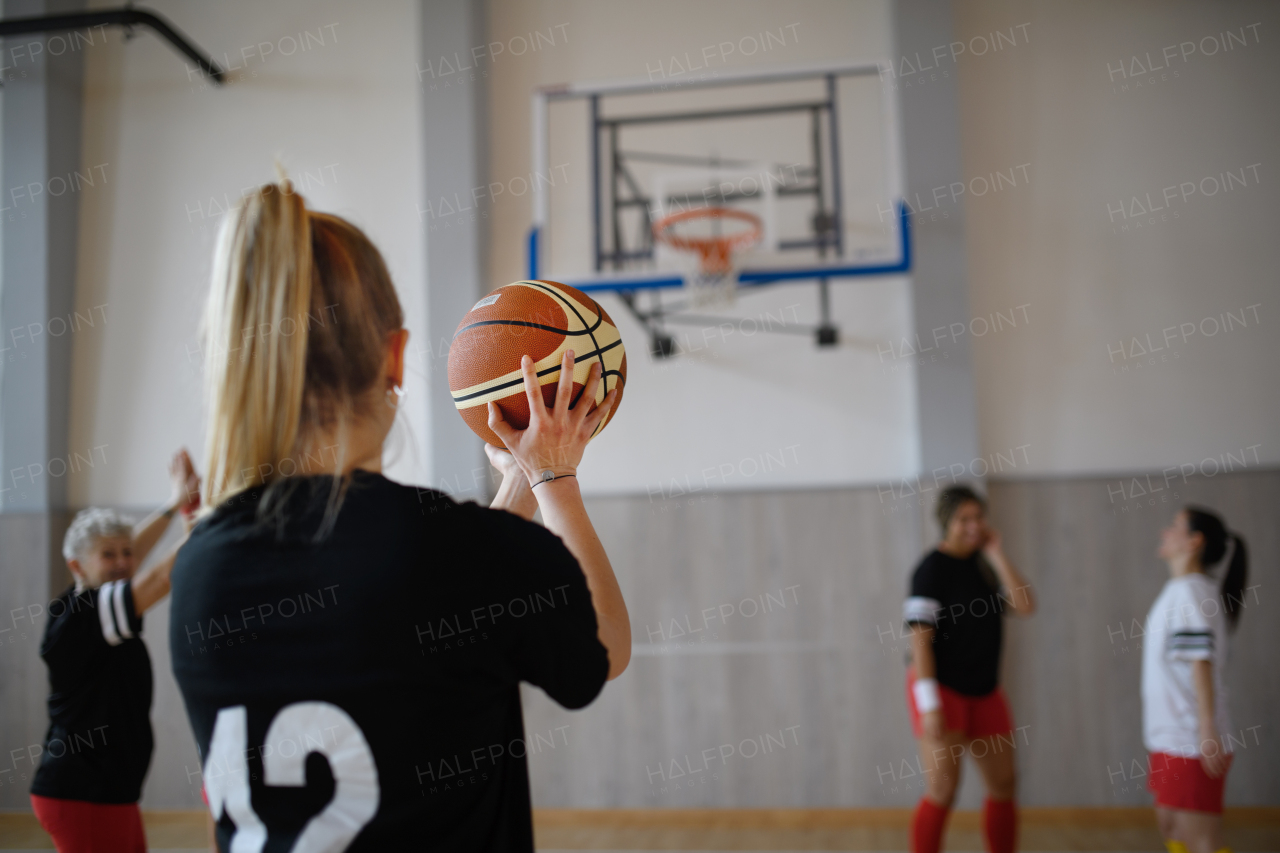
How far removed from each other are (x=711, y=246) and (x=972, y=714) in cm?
241

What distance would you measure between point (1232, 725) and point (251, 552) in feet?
17.1

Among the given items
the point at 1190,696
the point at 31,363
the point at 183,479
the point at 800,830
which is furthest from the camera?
the point at 31,363

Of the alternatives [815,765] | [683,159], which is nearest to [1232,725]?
[815,765]

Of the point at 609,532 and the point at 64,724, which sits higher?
the point at 609,532

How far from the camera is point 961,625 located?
3.37m

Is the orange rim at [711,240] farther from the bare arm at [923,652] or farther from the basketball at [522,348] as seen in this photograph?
the basketball at [522,348]

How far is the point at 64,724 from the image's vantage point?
2545 mm

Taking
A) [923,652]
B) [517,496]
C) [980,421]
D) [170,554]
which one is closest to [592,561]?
[517,496]

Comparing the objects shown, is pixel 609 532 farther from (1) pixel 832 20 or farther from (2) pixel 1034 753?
(1) pixel 832 20

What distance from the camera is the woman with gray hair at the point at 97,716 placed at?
8.09 feet

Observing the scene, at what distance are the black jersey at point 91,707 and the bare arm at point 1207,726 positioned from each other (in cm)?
344

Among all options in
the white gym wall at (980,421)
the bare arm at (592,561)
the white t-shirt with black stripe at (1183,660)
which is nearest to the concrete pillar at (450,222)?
the white gym wall at (980,421)

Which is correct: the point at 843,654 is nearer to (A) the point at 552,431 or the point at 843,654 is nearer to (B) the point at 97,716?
(B) the point at 97,716

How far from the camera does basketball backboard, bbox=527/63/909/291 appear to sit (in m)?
4.19
